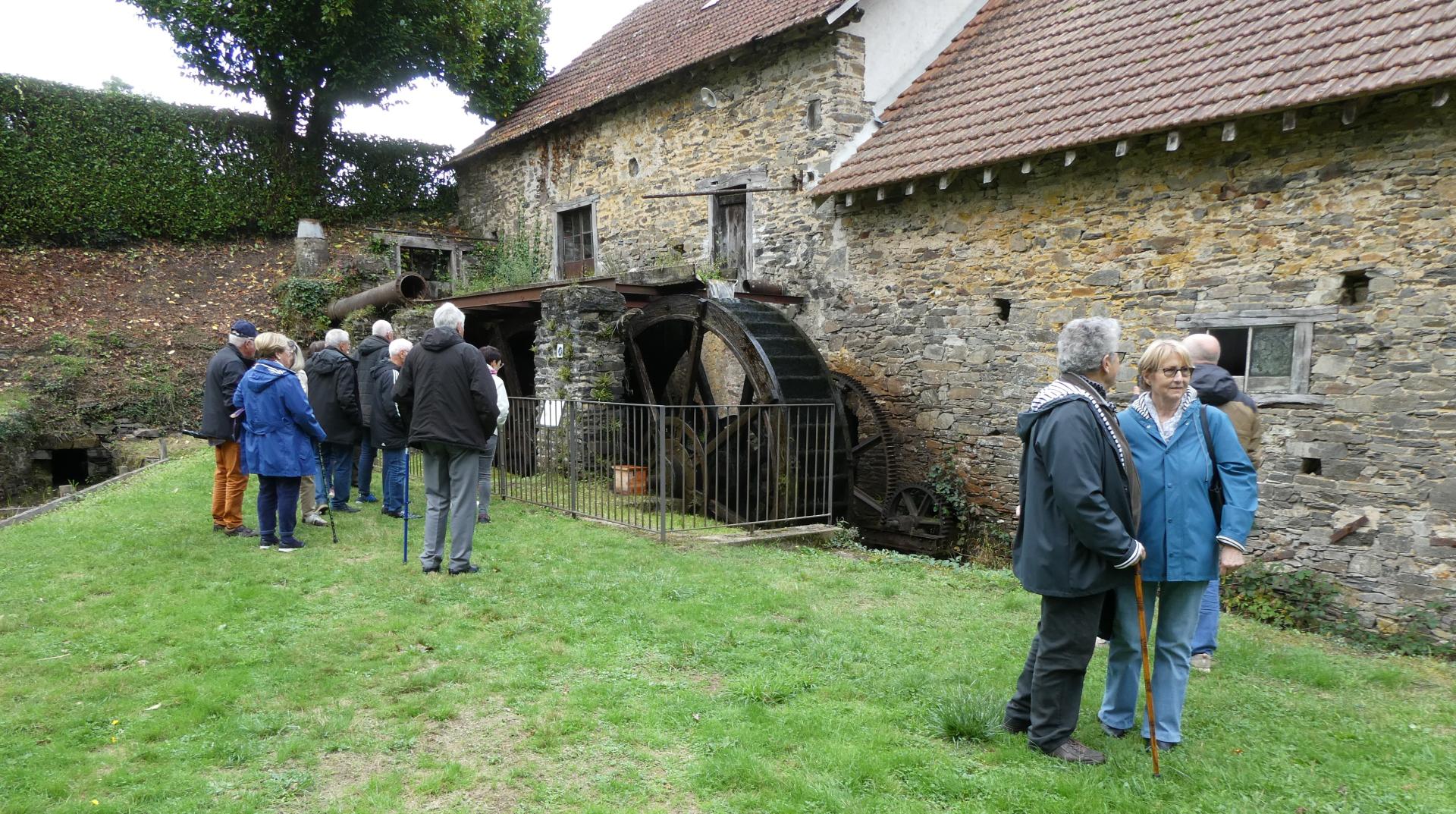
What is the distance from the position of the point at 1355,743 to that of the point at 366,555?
5.74 m

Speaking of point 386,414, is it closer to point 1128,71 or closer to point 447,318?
A: point 447,318

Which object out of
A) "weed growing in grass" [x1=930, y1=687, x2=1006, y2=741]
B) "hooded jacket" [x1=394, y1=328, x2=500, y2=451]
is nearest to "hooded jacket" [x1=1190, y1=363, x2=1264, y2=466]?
"weed growing in grass" [x1=930, y1=687, x2=1006, y2=741]

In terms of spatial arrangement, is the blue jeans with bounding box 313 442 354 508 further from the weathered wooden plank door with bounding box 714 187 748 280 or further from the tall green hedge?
the tall green hedge

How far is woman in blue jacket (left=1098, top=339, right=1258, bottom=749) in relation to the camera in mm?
3125

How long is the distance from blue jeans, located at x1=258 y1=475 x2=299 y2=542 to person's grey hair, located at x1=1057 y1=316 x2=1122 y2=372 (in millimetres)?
5166

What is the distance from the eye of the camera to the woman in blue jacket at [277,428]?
5793mm

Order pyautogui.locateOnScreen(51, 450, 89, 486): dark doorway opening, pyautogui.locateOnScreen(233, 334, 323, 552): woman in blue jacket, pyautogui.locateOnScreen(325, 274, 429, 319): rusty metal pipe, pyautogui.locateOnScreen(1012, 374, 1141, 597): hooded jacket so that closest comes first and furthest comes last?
pyautogui.locateOnScreen(1012, 374, 1141, 597): hooded jacket, pyautogui.locateOnScreen(233, 334, 323, 552): woman in blue jacket, pyautogui.locateOnScreen(325, 274, 429, 319): rusty metal pipe, pyautogui.locateOnScreen(51, 450, 89, 486): dark doorway opening

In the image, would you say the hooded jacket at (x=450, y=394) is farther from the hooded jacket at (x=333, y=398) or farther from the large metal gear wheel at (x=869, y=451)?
the large metal gear wheel at (x=869, y=451)

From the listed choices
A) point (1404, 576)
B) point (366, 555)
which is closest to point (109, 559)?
point (366, 555)

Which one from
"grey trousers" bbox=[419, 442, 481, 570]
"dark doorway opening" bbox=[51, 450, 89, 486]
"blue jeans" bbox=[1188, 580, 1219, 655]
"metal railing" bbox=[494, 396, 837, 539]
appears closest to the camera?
"blue jeans" bbox=[1188, 580, 1219, 655]

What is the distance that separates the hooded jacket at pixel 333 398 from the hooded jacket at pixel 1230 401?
6141mm

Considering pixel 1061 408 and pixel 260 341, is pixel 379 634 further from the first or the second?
pixel 1061 408

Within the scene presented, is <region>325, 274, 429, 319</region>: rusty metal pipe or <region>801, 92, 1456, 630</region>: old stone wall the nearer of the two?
<region>801, 92, 1456, 630</region>: old stone wall

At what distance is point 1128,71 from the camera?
26.3 ft
